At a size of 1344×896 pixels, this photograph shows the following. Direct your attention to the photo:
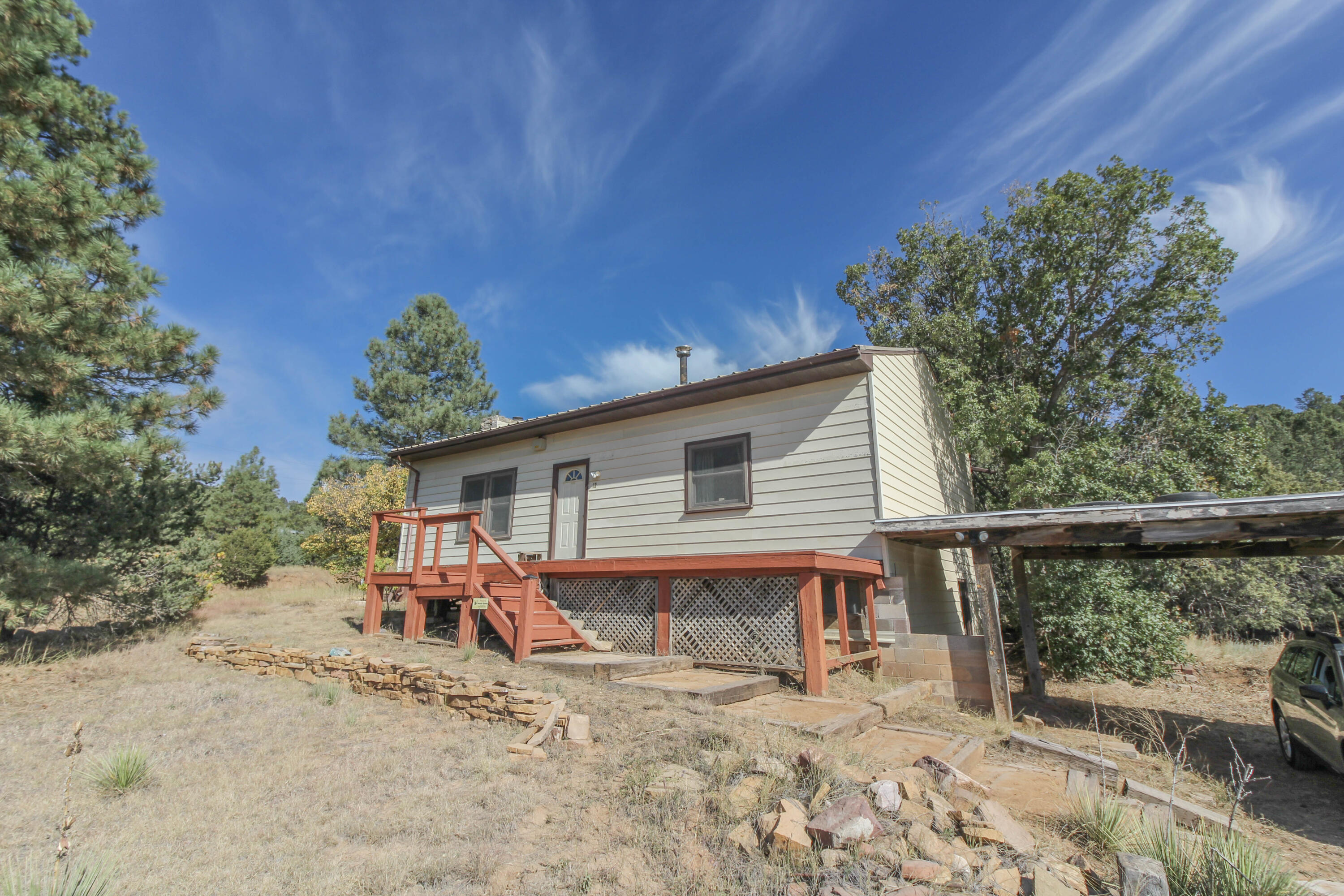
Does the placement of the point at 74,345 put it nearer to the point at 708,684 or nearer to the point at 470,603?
the point at 470,603

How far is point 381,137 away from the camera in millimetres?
14602

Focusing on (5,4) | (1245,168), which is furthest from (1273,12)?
(5,4)

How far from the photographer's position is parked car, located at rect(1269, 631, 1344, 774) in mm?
5613

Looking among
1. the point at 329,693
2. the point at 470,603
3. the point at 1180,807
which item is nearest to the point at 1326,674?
the point at 1180,807

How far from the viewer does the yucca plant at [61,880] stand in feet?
7.95

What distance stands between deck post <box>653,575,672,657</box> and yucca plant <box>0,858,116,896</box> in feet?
21.4

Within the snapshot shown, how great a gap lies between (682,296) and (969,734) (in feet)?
63.0

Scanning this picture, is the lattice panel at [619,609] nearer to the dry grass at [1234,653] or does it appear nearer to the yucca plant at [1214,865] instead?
the yucca plant at [1214,865]

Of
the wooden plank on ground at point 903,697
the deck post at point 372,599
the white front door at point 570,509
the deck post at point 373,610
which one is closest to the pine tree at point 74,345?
the deck post at point 372,599

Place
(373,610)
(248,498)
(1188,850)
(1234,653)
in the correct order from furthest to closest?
(248,498), (1234,653), (373,610), (1188,850)

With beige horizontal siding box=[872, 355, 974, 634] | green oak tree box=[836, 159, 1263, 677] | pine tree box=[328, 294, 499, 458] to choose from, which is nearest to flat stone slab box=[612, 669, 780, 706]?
beige horizontal siding box=[872, 355, 974, 634]

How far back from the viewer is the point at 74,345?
307 inches

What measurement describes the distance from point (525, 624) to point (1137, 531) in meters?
7.40

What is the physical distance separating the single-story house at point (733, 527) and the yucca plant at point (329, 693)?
2.08m
